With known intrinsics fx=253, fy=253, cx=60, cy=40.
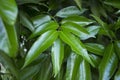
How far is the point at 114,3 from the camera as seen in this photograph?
72 centimetres

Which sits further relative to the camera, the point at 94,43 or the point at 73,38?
the point at 94,43

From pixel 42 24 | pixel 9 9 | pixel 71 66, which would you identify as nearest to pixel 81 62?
pixel 71 66

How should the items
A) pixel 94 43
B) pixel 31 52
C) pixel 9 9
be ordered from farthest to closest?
1. pixel 94 43
2. pixel 31 52
3. pixel 9 9

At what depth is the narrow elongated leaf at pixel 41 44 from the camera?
56cm

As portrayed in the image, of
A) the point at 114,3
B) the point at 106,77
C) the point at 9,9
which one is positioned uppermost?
the point at 9,9

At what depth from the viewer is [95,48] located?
2.23 ft

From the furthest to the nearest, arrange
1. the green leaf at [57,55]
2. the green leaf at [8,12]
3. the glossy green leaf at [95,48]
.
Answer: the glossy green leaf at [95,48], the green leaf at [57,55], the green leaf at [8,12]

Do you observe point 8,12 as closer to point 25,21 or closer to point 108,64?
point 25,21

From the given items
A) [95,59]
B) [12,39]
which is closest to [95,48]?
[95,59]

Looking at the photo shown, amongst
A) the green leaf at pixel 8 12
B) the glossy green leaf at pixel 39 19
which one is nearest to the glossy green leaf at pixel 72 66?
the glossy green leaf at pixel 39 19

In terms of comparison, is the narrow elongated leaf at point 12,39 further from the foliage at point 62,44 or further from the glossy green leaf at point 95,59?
the glossy green leaf at point 95,59

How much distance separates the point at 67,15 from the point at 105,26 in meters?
0.11

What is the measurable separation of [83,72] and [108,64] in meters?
0.07

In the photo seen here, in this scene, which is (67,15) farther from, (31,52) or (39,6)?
(31,52)
